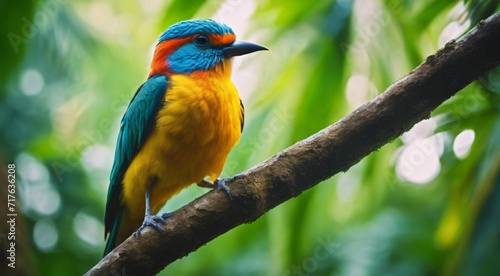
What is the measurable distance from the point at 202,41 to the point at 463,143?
77.6 inches

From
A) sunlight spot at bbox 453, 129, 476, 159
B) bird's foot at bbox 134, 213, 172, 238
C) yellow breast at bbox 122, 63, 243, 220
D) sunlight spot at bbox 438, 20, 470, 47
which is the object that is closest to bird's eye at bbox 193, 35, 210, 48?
yellow breast at bbox 122, 63, 243, 220

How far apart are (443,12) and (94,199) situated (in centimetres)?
362

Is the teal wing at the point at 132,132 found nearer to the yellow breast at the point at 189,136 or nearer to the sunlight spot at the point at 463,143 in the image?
the yellow breast at the point at 189,136

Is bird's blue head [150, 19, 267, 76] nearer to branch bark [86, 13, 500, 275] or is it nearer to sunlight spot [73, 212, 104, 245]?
branch bark [86, 13, 500, 275]

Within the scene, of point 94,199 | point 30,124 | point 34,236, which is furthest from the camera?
point 30,124

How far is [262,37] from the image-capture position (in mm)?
4391

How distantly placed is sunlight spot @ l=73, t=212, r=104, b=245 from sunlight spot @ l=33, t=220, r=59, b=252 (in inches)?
7.8

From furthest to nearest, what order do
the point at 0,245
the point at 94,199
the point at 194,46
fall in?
the point at 94,199, the point at 0,245, the point at 194,46

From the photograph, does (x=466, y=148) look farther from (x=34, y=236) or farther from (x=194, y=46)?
(x=34, y=236)

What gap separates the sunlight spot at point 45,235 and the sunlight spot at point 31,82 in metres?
1.49

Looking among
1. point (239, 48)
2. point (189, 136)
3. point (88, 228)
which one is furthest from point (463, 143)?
point (88, 228)

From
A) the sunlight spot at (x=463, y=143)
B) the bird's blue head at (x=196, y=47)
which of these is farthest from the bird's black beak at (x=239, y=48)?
the sunlight spot at (x=463, y=143)

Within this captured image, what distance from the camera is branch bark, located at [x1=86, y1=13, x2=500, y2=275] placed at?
9.89 ft

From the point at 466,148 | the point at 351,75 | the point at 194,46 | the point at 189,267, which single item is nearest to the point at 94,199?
the point at 189,267
